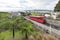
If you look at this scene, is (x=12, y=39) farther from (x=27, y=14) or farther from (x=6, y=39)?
(x=27, y=14)

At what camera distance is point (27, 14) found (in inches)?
893

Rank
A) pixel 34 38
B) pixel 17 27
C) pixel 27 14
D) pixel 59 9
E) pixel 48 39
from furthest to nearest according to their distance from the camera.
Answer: pixel 59 9
pixel 27 14
pixel 17 27
pixel 34 38
pixel 48 39

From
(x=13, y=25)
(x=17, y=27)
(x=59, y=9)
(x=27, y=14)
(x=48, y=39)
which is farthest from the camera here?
(x=59, y=9)

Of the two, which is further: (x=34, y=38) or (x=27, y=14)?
(x=27, y=14)

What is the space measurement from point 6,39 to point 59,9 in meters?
→ 19.1

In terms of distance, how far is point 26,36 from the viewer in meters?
9.02

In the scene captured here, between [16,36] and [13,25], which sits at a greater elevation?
[13,25]

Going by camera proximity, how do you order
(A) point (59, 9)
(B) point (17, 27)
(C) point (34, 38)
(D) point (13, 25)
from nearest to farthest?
1. (C) point (34, 38)
2. (D) point (13, 25)
3. (B) point (17, 27)
4. (A) point (59, 9)

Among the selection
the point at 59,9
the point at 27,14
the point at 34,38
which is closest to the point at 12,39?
the point at 34,38

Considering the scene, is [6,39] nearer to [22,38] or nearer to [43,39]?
[22,38]

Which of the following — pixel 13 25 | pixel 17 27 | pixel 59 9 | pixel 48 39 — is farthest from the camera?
pixel 59 9

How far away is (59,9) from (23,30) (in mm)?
18855

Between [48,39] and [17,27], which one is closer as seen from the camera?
[48,39]

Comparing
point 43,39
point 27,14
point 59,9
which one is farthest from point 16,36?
point 59,9
